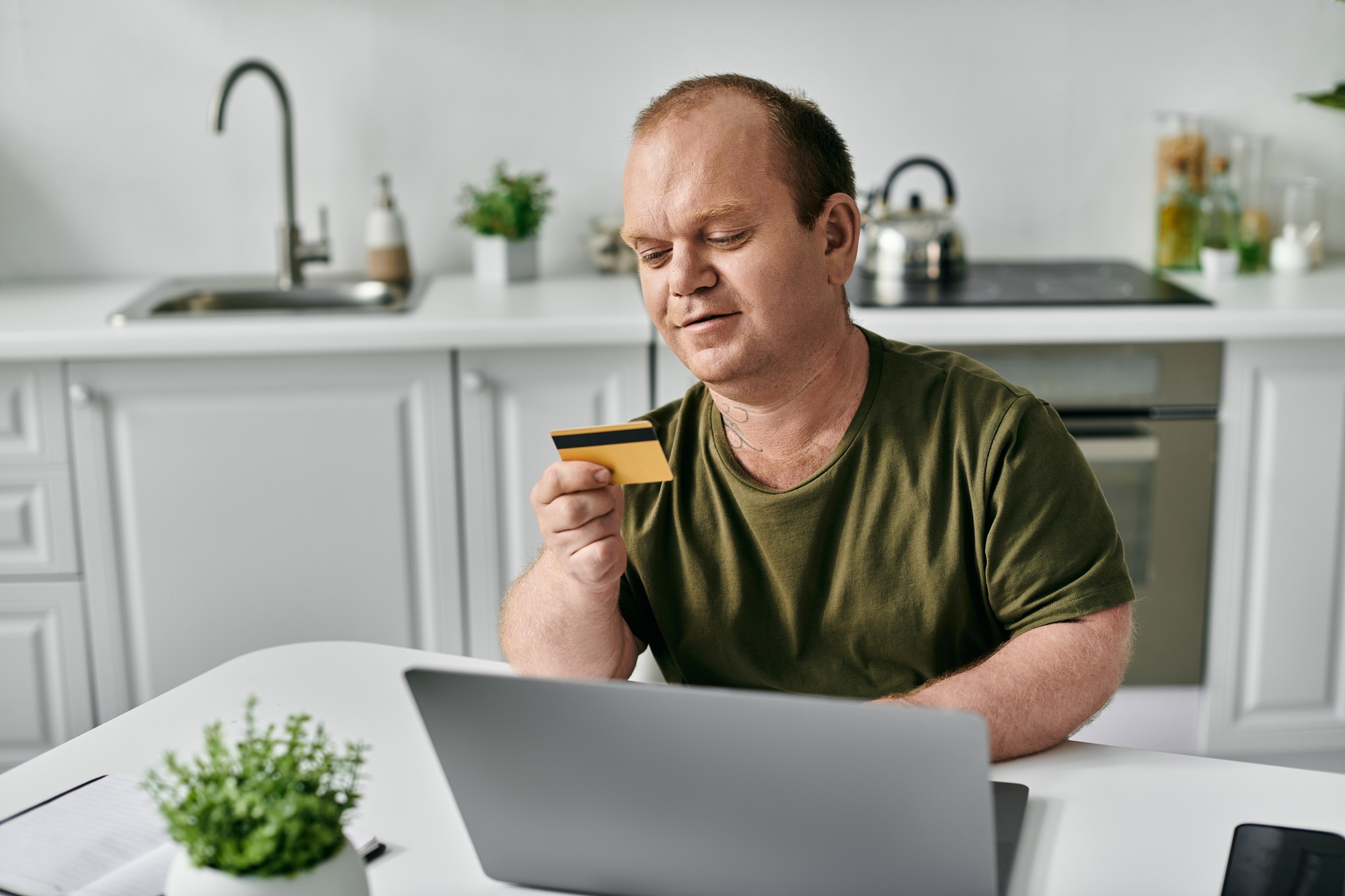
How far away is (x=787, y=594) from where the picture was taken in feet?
4.12

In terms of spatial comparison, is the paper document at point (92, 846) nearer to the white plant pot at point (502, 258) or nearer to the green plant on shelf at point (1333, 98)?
the white plant pot at point (502, 258)

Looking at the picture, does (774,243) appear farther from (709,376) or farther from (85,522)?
(85,522)

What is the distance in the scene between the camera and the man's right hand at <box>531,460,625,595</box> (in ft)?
3.43

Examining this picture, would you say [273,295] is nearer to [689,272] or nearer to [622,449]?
[689,272]

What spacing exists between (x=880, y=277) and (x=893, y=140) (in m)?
0.44

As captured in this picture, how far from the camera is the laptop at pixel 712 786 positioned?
0.71 m

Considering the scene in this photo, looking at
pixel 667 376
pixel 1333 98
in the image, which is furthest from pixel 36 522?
pixel 1333 98

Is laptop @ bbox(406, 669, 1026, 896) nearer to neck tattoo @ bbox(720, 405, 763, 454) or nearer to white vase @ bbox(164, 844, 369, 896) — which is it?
white vase @ bbox(164, 844, 369, 896)

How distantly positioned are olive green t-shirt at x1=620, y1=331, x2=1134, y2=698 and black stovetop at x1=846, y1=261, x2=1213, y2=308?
925 millimetres

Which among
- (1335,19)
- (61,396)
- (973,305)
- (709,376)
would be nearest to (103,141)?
(61,396)

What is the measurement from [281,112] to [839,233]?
5.84 feet

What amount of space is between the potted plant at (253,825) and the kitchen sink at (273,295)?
191 centimetres

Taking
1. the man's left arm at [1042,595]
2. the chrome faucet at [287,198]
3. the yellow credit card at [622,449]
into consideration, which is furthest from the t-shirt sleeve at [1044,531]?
the chrome faucet at [287,198]

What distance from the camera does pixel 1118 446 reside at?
226 centimetres
